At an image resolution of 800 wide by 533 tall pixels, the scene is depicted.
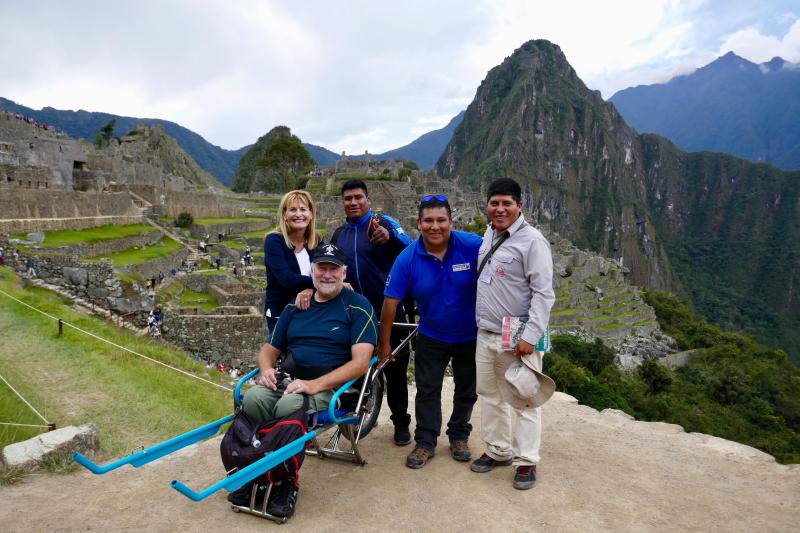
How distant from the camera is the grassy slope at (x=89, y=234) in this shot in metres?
14.9

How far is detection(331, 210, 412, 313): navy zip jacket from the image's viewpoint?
4.20 meters

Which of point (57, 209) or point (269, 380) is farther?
point (57, 209)

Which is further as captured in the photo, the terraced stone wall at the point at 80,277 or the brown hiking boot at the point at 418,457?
the terraced stone wall at the point at 80,277

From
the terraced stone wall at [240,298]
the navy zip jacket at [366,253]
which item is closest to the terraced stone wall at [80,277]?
the terraced stone wall at [240,298]

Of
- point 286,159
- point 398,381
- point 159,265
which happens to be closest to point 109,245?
point 159,265

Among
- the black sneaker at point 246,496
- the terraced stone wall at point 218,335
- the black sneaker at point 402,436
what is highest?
the black sneaker at point 246,496

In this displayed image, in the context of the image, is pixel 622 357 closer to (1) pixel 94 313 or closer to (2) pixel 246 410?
(1) pixel 94 313

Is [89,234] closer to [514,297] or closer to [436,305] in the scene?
[436,305]

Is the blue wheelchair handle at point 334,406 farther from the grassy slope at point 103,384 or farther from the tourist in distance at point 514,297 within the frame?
the grassy slope at point 103,384

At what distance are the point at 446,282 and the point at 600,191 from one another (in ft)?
659

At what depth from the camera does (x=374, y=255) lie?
4.24 metres

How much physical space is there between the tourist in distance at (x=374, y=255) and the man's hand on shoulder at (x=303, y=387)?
105 centimetres

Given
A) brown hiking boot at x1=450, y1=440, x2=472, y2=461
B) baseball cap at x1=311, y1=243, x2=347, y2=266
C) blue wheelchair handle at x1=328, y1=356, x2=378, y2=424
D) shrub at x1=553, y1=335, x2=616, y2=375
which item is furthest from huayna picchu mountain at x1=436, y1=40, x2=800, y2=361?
blue wheelchair handle at x1=328, y1=356, x2=378, y2=424

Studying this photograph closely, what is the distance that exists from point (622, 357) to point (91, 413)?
97.7 ft
